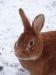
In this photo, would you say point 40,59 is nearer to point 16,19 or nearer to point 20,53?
point 20,53

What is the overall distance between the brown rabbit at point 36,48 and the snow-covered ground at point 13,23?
1.82ft

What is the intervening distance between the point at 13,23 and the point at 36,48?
1.86 meters

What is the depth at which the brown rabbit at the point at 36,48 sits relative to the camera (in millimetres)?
3119

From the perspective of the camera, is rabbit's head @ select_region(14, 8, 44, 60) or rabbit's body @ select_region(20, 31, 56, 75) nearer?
rabbit's head @ select_region(14, 8, 44, 60)

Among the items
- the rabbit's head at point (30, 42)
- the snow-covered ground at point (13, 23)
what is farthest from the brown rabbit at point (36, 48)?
the snow-covered ground at point (13, 23)

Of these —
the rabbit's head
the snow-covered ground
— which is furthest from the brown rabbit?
the snow-covered ground

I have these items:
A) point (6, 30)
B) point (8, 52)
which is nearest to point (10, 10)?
point (6, 30)

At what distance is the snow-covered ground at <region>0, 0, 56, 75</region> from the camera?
4.06 m

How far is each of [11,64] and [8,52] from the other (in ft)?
0.80

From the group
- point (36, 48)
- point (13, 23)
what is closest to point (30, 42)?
point (36, 48)

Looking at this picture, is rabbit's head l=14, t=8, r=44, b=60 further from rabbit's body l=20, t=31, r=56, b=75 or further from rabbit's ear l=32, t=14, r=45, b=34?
rabbit's body l=20, t=31, r=56, b=75

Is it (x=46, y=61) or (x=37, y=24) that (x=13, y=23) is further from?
(x=37, y=24)

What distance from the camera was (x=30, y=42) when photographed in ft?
10.3

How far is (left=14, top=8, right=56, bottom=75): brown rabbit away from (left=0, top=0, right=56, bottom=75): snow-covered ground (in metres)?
0.56
